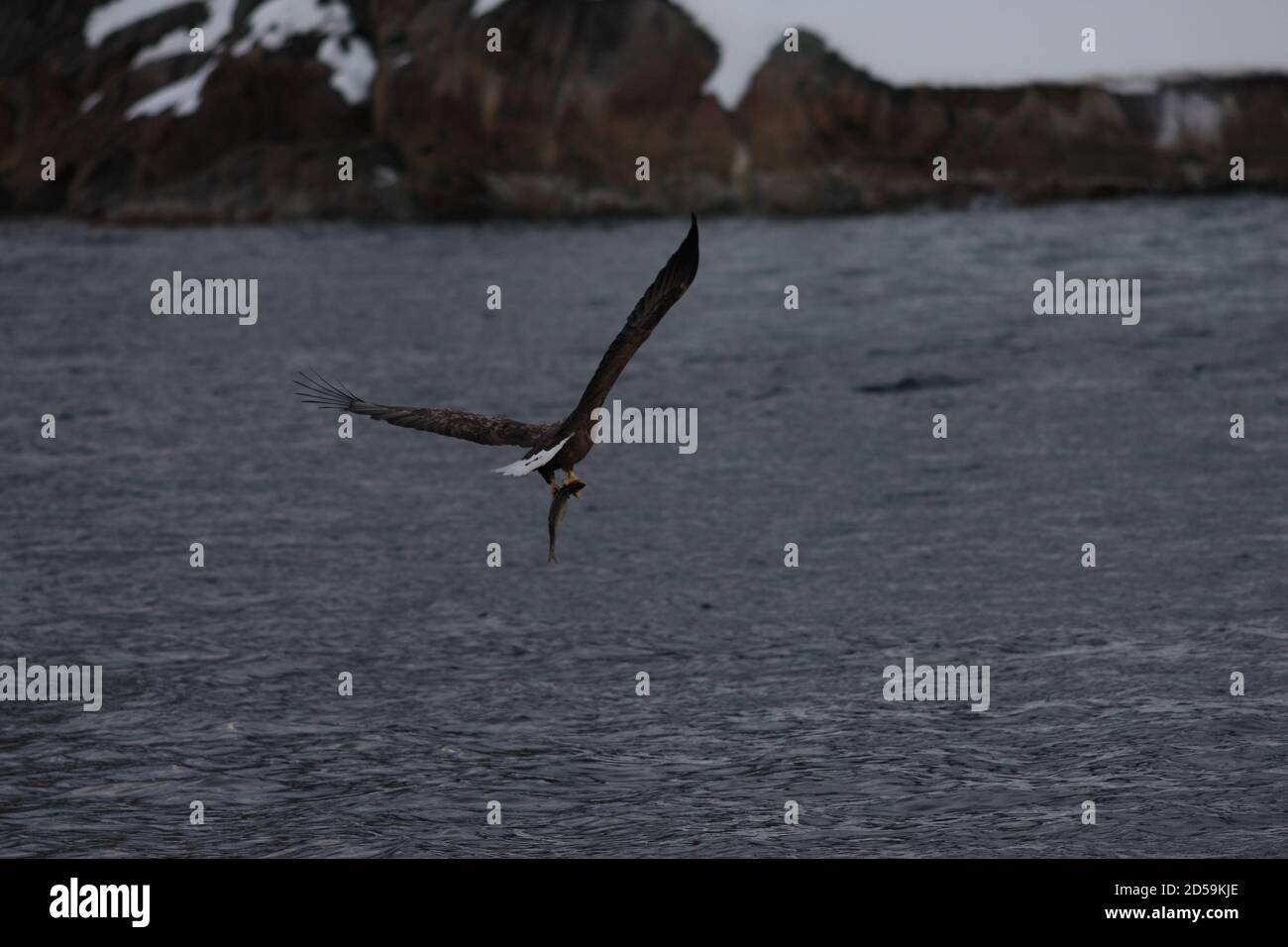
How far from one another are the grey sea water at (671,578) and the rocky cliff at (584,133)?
10850 millimetres

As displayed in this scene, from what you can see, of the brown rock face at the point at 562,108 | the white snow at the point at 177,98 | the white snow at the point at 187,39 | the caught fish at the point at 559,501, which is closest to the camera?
the caught fish at the point at 559,501

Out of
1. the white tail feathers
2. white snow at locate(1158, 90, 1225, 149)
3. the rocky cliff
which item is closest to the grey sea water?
the white tail feathers

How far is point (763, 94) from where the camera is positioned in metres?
51.5

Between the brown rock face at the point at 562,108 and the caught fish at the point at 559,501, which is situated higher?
the brown rock face at the point at 562,108

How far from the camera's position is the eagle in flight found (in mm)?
10609

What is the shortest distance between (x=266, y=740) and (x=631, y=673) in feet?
11.3

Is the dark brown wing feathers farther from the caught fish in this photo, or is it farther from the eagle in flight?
the caught fish

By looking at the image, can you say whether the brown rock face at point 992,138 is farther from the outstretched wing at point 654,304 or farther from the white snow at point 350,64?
the outstretched wing at point 654,304

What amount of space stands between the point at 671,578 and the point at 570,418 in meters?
10.9

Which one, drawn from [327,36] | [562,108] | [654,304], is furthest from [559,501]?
[327,36]

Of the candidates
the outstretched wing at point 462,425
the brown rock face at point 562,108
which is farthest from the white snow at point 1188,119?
the outstretched wing at point 462,425

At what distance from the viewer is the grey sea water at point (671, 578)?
1513cm
